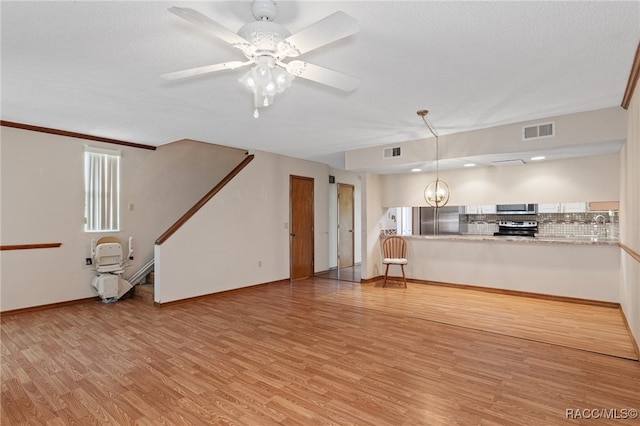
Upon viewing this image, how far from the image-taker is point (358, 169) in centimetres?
625

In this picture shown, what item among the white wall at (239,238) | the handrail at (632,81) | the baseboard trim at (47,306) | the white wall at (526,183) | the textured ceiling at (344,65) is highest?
the textured ceiling at (344,65)

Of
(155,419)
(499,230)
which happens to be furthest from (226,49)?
(499,230)

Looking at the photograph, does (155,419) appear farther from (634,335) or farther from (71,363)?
(634,335)

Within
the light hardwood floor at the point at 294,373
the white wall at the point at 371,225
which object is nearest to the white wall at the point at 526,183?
the white wall at the point at 371,225

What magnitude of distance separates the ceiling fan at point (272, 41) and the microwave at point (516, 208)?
5.01m

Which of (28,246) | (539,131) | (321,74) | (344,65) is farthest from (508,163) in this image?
(28,246)

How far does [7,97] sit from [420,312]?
17.6 ft

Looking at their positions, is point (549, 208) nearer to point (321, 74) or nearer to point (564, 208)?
point (564, 208)

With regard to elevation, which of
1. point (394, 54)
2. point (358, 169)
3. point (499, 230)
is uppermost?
point (394, 54)

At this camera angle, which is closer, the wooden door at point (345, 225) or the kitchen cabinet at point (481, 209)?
the kitchen cabinet at point (481, 209)

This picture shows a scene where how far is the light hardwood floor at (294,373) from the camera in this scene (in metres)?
2.25

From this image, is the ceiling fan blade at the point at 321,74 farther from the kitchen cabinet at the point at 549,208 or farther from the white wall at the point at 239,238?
the kitchen cabinet at the point at 549,208

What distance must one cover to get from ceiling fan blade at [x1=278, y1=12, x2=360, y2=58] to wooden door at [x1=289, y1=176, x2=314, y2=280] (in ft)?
16.4

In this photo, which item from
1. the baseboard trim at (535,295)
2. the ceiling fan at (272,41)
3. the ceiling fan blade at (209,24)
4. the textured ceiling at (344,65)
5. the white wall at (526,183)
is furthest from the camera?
the white wall at (526,183)
